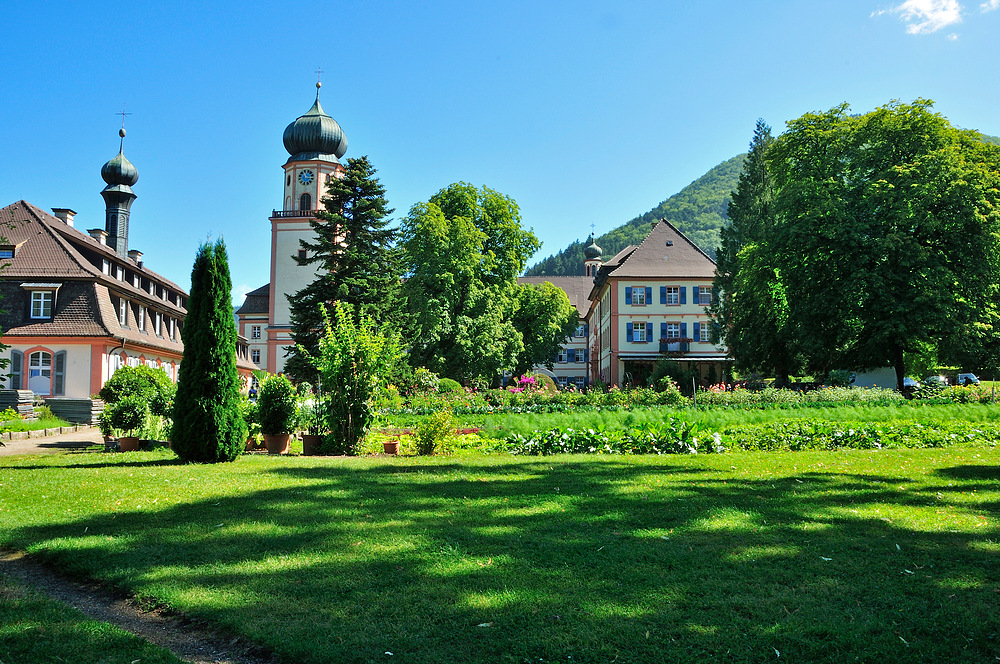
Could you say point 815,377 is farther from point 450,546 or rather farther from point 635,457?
point 450,546

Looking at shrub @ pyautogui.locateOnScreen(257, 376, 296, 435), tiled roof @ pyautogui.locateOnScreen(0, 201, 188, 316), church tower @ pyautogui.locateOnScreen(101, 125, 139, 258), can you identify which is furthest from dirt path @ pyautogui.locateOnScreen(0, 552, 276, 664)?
church tower @ pyautogui.locateOnScreen(101, 125, 139, 258)

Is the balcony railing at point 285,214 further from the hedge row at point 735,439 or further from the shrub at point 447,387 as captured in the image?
the hedge row at point 735,439

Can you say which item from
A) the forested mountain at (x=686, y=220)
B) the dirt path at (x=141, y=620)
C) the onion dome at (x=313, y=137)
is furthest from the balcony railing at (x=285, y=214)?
the forested mountain at (x=686, y=220)

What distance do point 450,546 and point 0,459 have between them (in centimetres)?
1106

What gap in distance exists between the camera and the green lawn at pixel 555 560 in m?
3.60

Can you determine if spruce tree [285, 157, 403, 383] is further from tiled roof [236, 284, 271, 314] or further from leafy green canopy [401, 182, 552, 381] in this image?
tiled roof [236, 284, 271, 314]

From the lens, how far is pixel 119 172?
176 ft

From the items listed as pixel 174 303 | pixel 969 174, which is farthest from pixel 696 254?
pixel 174 303

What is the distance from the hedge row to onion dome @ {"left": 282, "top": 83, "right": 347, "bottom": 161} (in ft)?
172

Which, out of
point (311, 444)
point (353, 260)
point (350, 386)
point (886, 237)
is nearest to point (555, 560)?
point (350, 386)

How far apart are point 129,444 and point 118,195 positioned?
152ft

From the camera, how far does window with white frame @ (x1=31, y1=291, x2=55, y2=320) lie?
2981 cm

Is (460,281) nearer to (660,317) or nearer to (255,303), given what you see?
(660,317)

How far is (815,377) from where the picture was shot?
4034 cm
